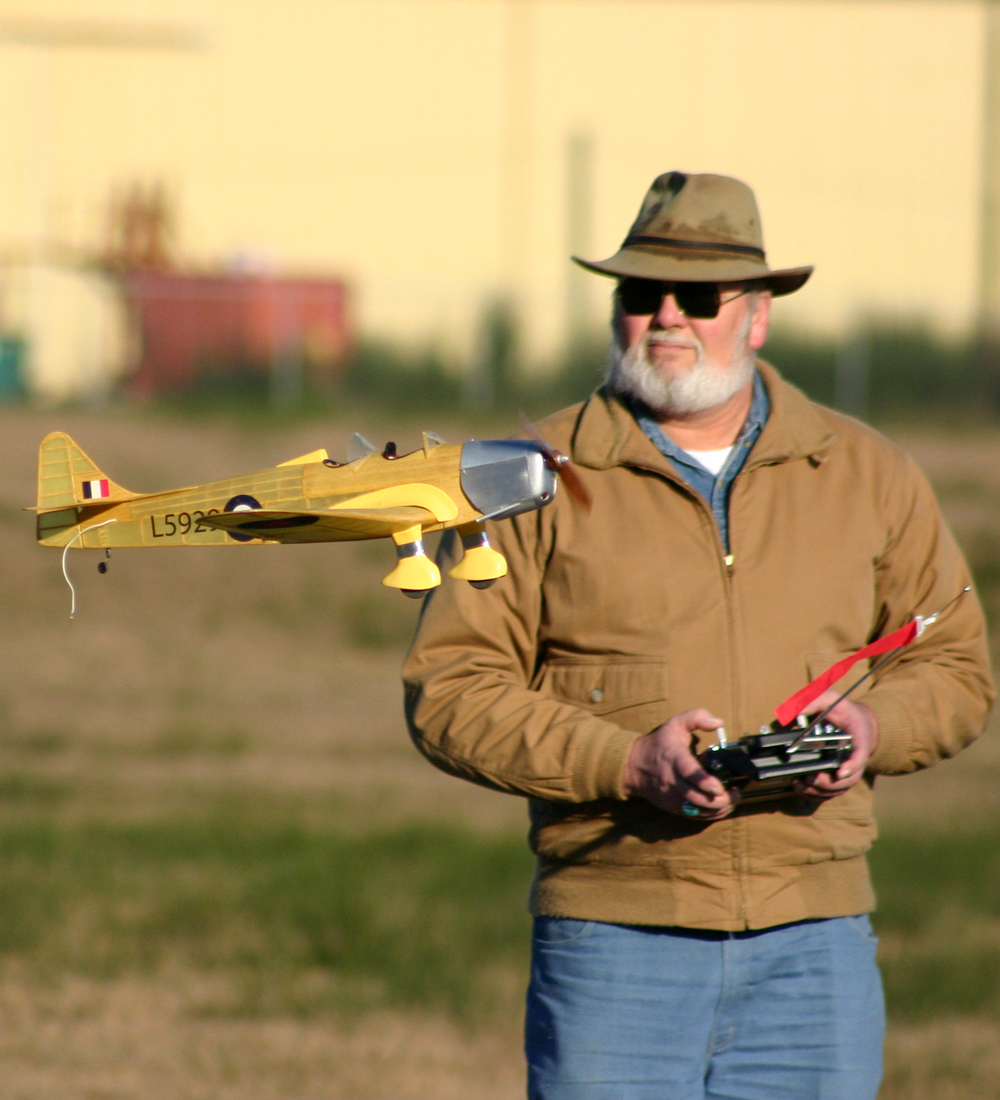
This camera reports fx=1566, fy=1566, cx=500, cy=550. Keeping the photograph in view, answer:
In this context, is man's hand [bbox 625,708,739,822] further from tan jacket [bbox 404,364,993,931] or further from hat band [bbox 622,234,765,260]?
hat band [bbox 622,234,765,260]

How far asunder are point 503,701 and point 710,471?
2.70ft

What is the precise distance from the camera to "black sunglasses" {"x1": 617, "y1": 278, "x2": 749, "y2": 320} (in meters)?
3.23

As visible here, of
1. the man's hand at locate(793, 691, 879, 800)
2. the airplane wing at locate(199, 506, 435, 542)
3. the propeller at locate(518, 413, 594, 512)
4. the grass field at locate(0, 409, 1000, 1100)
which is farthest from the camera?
the grass field at locate(0, 409, 1000, 1100)

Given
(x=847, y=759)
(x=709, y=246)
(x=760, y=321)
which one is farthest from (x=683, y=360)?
(x=847, y=759)

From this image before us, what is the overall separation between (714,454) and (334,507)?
2.47 m

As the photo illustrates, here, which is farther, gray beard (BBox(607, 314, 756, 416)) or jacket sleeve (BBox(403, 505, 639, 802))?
jacket sleeve (BBox(403, 505, 639, 802))

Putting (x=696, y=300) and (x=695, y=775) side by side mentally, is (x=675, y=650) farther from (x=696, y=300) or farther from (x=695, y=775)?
(x=696, y=300)

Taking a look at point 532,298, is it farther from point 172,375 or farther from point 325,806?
point 172,375

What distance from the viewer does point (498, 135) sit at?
31766 mm

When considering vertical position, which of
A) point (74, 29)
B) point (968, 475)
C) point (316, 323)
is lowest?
point (968, 475)

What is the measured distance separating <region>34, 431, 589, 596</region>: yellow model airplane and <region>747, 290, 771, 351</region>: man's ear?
1965 millimetres

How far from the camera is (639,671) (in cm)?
405

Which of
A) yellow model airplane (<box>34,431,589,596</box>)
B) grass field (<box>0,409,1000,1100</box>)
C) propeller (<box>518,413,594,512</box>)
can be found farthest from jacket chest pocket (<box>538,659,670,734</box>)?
yellow model airplane (<box>34,431,589,596</box>)

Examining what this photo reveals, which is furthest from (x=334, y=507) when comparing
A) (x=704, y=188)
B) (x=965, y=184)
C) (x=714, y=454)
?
(x=965, y=184)
